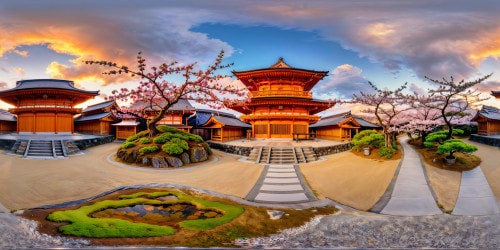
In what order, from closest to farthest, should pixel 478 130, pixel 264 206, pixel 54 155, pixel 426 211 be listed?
pixel 426 211
pixel 264 206
pixel 54 155
pixel 478 130

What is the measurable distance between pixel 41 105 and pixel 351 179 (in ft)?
66.0

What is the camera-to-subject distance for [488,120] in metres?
15.1

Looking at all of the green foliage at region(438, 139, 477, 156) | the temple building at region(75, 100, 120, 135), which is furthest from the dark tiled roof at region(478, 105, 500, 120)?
the temple building at region(75, 100, 120, 135)

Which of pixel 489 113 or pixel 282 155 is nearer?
pixel 282 155

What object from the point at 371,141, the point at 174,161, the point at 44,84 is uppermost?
the point at 44,84

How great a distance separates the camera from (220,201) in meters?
5.30

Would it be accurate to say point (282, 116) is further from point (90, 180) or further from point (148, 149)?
point (90, 180)

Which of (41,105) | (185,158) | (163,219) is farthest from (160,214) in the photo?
(41,105)

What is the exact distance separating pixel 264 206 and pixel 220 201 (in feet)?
3.32

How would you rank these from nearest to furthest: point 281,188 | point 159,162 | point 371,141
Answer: point 281,188 < point 159,162 < point 371,141

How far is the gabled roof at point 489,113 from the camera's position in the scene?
14.9m

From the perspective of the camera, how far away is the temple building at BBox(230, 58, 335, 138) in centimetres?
1557

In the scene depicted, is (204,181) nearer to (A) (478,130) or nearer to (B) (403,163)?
(B) (403,163)

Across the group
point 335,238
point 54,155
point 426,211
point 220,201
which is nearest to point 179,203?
point 220,201
